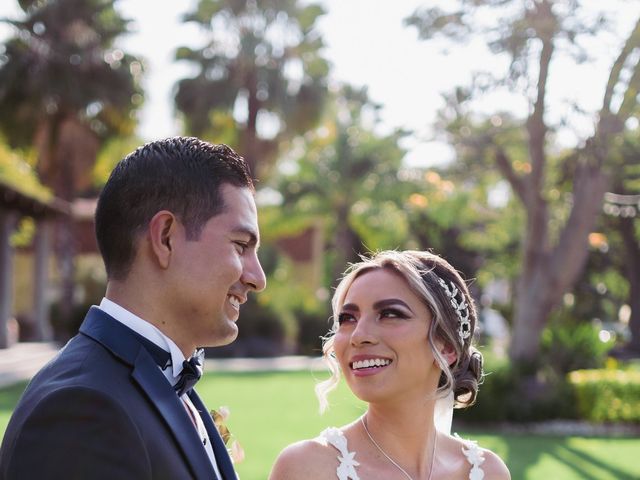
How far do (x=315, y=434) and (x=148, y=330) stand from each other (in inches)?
454

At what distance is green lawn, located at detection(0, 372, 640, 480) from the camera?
1140 cm

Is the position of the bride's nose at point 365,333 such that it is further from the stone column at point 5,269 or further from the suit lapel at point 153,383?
the stone column at point 5,269

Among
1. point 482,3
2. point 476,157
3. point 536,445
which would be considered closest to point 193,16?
point 476,157

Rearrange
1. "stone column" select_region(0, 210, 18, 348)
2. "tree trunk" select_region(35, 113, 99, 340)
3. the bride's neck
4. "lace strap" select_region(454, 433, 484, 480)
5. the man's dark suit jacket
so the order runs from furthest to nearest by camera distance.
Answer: "tree trunk" select_region(35, 113, 99, 340) < "stone column" select_region(0, 210, 18, 348) < "lace strap" select_region(454, 433, 484, 480) < the bride's neck < the man's dark suit jacket

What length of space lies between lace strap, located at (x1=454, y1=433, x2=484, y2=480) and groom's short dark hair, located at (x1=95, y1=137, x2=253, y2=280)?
2059mm

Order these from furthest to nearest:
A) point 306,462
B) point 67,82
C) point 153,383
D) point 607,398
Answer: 1. point 67,82
2. point 607,398
3. point 306,462
4. point 153,383

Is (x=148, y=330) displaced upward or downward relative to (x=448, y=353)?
upward

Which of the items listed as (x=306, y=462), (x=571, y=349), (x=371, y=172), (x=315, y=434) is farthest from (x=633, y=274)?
(x=306, y=462)

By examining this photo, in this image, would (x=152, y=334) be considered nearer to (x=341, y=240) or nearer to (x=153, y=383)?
(x=153, y=383)

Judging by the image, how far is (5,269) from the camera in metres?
25.6

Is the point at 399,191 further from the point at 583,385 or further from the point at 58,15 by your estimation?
the point at 583,385

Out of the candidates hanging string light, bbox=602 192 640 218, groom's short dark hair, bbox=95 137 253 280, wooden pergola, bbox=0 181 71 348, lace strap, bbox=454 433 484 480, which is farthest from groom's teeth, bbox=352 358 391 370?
wooden pergola, bbox=0 181 71 348

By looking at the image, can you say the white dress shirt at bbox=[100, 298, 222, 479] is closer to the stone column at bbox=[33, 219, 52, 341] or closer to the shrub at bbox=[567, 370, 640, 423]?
the shrub at bbox=[567, 370, 640, 423]

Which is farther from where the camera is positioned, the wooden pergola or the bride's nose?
the wooden pergola
